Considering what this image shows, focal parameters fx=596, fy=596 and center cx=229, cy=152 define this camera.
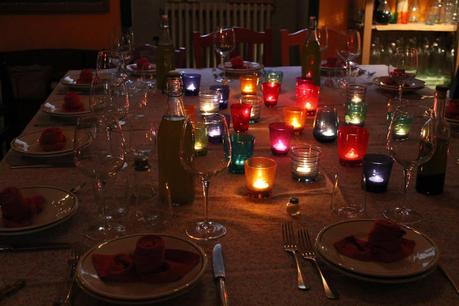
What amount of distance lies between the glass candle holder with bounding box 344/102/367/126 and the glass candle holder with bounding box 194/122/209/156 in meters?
0.67

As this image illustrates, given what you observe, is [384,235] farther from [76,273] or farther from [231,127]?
[231,127]

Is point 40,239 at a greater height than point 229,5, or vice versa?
point 229,5

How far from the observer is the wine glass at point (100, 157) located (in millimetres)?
1106

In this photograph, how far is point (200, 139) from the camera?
1.20 meters

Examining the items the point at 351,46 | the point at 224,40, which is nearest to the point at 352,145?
the point at 351,46

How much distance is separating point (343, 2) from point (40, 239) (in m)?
3.38

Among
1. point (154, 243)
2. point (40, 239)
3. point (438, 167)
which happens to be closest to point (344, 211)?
point (438, 167)

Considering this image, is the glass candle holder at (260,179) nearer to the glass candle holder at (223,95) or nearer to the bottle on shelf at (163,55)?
the glass candle holder at (223,95)

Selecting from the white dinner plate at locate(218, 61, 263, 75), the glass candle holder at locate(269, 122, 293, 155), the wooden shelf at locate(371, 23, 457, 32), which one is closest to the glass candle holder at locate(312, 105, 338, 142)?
the glass candle holder at locate(269, 122, 293, 155)

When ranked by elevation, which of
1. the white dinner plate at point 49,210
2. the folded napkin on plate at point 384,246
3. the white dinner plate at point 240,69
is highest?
the white dinner plate at point 240,69

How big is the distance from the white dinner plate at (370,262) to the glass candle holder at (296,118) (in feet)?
2.22

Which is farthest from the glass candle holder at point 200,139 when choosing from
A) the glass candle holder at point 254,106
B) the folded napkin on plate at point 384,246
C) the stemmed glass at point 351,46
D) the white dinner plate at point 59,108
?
the stemmed glass at point 351,46

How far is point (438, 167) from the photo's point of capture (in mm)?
1273

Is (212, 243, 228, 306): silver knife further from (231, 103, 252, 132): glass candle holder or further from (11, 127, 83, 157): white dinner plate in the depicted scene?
(231, 103, 252, 132): glass candle holder
